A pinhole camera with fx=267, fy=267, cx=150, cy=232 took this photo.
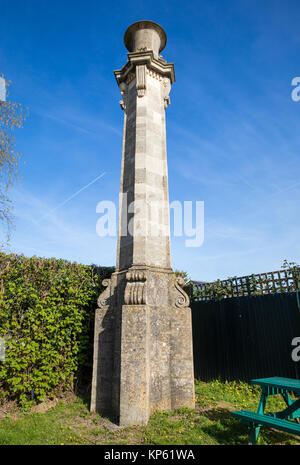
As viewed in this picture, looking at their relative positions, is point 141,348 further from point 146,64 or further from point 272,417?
point 146,64

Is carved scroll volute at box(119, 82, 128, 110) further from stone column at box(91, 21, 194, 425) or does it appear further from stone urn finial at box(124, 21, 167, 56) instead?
stone urn finial at box(124, 21, 167, 56)

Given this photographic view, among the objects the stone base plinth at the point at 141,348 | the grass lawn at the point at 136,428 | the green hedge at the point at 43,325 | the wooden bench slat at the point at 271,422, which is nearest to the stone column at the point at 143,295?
the stone base plinth at the point at 141,348

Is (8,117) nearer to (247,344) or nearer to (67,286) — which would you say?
(67,286)

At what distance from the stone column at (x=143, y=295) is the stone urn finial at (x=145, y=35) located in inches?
14.7

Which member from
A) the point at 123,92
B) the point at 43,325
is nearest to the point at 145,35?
the point at 123,92

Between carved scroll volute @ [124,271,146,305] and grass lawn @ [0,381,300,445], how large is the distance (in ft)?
6.93

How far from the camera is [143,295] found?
534 centimetres

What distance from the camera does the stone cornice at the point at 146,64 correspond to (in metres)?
7.40

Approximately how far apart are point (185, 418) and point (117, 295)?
267cm

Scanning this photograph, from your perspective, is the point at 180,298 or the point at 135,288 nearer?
the point at 135,288

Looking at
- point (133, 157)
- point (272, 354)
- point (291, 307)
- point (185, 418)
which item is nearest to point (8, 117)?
point (133, 157)

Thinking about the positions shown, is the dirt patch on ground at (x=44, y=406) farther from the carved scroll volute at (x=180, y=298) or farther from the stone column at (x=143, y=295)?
the carved scroll volute at (x=180, y=298)

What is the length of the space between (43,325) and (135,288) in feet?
7.71

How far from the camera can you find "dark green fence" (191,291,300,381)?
6539mm
